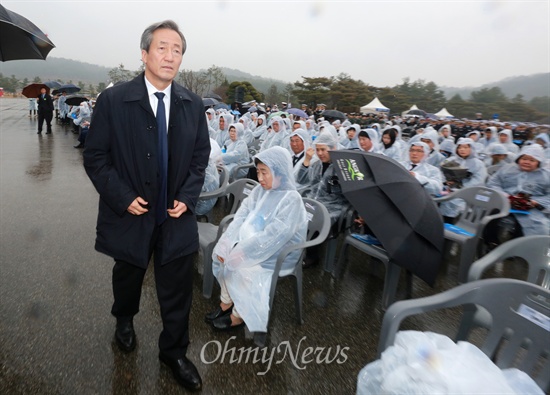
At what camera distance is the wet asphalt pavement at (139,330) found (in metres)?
2.04

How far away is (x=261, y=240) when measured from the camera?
94.1 inches

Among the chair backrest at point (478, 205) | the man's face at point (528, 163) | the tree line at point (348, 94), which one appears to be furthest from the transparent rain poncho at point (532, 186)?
the tree line at point (348, 94)

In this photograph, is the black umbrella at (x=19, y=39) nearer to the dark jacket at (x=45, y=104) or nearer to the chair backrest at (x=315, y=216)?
the chair backrest at (x=315, y=216)

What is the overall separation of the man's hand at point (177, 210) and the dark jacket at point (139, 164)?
0.08 ft

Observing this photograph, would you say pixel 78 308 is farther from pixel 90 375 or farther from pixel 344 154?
pixel 344 154

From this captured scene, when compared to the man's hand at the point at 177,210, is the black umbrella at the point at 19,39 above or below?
above

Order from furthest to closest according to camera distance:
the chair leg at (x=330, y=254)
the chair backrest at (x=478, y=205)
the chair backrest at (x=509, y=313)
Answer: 1. the chair backrest at (x=478, y=205)
2. the chair leg at (x=330, y=254)
3. the chair backrest at (x=509, y=313)

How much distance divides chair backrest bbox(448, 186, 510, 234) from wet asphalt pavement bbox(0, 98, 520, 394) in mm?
598

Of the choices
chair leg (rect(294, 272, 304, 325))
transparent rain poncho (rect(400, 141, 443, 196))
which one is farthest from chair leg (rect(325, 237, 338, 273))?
transparent rain poncho (rect(400, 141, 443, 196))

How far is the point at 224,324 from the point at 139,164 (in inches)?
55.8

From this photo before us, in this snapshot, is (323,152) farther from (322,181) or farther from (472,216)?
(472,216)

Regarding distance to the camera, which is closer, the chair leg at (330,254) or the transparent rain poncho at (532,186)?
the chair leg at (330,254)

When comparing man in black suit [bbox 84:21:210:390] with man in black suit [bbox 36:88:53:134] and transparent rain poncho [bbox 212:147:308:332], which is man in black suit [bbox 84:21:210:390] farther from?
man in black suit [bbox 36:88:53:134]

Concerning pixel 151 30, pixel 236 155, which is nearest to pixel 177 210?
pixel 151 30
